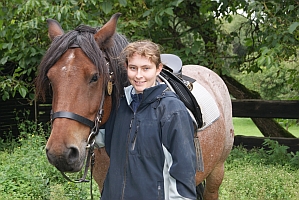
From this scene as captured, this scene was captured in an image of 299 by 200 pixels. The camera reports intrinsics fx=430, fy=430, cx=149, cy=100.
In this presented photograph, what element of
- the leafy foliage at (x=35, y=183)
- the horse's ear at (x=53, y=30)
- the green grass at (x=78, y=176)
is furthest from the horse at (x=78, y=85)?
the leafy foliage at (x=35, y=183)

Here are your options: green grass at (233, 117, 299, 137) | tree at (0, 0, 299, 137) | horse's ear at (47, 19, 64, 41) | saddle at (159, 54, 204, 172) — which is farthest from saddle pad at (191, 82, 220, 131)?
green grass at (233, 117, 299, 137)

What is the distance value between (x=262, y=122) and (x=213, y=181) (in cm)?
508

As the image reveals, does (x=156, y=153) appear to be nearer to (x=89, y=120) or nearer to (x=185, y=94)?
(x=89, y=120)

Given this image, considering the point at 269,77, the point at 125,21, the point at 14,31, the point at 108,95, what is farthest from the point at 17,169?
the point at 269,77

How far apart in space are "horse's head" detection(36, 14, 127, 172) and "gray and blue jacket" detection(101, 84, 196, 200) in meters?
0.22

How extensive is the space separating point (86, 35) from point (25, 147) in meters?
4.61

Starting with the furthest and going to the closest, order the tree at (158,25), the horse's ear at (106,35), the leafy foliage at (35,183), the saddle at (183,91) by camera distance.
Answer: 1. the tree at (158,25)
2. the leafy foliage at (35,183)
3. the saddle at (183,91)
4. the horse's ear at (106,35)

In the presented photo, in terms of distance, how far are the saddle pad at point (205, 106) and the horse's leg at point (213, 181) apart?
0.82 m

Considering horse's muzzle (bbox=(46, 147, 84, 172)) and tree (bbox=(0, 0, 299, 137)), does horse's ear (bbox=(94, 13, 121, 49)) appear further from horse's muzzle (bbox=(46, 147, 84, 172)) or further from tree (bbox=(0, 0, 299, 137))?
tree (bbox=(0, 0, 299, 137))

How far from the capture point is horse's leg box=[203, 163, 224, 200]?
4.15m

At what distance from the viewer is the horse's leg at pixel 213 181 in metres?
4.15

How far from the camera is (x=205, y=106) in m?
3.42

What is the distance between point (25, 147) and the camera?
659 cm

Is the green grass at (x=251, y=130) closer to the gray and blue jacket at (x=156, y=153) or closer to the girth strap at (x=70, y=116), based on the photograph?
the gray and blue jacket at (x=156, y=153)
